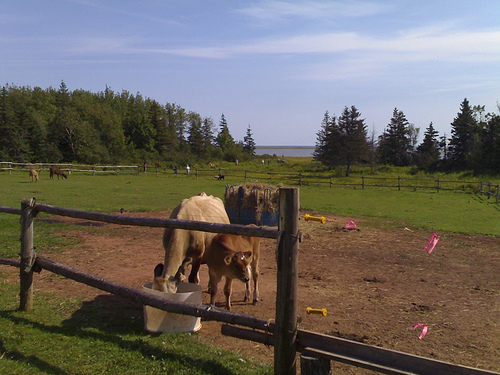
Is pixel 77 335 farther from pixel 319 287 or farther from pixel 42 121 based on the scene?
pixel 42 121

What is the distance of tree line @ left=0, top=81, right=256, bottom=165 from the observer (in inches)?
2490

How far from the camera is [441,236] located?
1328 centimetres

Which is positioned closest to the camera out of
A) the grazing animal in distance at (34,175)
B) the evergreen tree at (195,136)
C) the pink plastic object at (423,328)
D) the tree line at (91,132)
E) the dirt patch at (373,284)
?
the dirt patch at (373,284)

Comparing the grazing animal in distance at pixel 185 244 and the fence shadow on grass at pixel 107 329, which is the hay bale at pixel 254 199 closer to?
the grazing animal in distance at pixel 185 244

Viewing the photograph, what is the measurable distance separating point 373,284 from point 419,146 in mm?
62681

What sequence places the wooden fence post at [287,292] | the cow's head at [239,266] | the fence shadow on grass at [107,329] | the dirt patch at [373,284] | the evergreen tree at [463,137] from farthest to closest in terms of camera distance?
the evergreen tree at [463,137] < the cow's head at [239,266] < the dirt patch at [373,284] < the fence shadow on grass at [107,329] < the wooden fence post at [287,292]

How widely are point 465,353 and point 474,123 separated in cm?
6311

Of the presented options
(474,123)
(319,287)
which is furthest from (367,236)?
(474,123)

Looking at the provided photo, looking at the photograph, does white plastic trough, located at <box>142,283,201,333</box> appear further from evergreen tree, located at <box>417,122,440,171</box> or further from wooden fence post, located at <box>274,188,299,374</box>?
evergreen tree, located at <box>417,122,440,171</box>

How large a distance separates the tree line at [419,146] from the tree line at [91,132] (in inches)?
1035

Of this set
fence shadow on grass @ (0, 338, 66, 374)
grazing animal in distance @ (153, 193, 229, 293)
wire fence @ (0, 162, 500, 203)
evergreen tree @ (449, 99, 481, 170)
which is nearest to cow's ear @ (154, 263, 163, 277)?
grazing animal in distance @ (153, 193, 229, 293)

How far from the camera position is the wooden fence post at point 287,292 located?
3.67 m

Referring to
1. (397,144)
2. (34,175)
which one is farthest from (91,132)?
(397,144)

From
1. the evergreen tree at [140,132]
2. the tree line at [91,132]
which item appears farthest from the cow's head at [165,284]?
the evergreen tree at [140,132]
